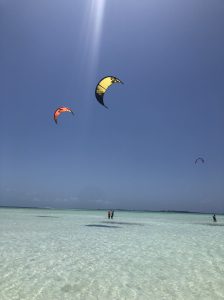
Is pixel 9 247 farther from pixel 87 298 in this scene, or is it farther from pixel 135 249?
pixel 87 298

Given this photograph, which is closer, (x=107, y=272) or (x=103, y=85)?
(x=107, y=272)

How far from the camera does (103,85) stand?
2347 cm

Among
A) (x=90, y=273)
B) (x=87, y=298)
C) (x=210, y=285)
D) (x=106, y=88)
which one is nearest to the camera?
(x=87, y=298)

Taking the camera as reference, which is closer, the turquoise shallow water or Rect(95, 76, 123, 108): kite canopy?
the turquoise shallow water

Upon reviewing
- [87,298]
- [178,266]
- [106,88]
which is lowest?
[87,298]

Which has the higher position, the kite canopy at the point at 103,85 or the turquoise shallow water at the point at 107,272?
the kite canopy at the point at 103,85

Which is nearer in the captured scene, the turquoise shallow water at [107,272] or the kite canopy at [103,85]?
the turquoise shallow water at [107,272]

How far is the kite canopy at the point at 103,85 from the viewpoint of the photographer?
22789mm

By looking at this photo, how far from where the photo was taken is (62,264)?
1080 centimetres

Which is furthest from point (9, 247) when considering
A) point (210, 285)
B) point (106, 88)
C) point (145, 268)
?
point (106, 88)

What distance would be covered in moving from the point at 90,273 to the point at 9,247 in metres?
5.88

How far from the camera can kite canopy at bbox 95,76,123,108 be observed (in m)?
22.8

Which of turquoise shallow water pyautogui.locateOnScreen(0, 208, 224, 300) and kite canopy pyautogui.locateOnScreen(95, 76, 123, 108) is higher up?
kite canopy pyautogui.locateOnScreen(95, 76, 123, 108)

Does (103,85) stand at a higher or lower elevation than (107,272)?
higher
